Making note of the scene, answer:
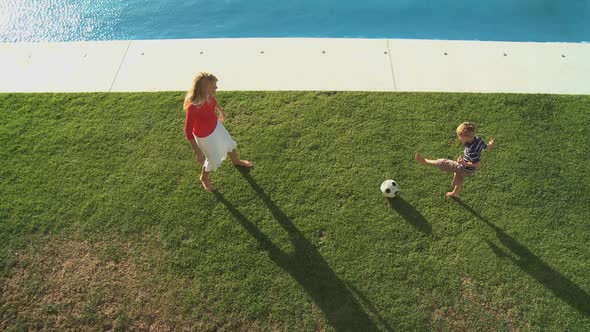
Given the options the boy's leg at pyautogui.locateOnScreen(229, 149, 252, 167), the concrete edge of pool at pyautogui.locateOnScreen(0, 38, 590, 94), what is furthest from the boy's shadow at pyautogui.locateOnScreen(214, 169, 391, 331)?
the concrete edge of pool at pyautogui.locateOnScreen(0, 38, 590, 94)

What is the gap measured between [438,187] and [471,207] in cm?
42

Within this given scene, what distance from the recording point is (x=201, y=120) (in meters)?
4.39

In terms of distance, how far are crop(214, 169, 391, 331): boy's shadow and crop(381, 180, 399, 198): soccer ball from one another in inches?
40.2

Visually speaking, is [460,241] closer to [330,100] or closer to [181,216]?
[330,100]

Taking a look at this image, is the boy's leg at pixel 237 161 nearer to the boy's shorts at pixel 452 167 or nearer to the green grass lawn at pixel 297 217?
the green grass lawn at pixel 297 217

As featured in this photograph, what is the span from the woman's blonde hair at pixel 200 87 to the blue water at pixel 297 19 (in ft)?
15.8

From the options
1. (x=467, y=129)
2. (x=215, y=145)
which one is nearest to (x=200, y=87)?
(x=215, y=145)

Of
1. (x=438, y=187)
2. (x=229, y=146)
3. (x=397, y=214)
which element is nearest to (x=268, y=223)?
(x=229, y=146)

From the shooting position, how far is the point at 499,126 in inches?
223

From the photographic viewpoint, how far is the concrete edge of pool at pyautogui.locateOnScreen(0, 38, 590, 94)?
20.8 feet

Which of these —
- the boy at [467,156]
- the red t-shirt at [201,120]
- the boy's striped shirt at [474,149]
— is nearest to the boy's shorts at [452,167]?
the boy at [467,156]

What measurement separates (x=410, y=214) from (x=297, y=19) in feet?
18.0

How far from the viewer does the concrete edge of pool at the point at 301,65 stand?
250 inches

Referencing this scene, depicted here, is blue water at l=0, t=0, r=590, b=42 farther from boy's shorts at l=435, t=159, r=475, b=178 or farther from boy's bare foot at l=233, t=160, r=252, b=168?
boy's shorts at l=435, t=159, r=475, b=178
